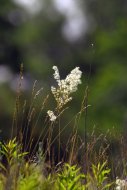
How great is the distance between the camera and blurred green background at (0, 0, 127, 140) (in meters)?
39.4

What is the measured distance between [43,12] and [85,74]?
1388cm

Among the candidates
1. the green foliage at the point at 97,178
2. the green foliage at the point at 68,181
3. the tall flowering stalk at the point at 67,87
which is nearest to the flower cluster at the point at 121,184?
the green foliage at the point at 97,178

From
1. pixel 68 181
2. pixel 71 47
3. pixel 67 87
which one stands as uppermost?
pixel 71 47

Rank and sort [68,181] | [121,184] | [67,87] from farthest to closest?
[67,87]
[121,184]
[68,181]

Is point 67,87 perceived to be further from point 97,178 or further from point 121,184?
point 121,184

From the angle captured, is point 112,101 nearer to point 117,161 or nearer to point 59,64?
point 59,64

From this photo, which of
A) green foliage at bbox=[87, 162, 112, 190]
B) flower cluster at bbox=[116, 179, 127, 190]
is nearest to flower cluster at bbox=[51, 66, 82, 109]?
green foliage at bbox=[87, 162, 112, 190]

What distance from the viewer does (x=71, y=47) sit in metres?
54.1

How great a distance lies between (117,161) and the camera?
6.82 m

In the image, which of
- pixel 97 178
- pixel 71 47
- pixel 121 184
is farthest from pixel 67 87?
pixel 71 47

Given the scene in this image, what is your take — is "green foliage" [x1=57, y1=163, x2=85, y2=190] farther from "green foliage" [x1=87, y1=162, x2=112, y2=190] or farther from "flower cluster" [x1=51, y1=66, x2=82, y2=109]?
"flower cluster" [x1=51, y1=66, x2=82, y2=109]

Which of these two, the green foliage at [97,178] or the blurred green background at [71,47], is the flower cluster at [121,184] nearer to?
the green foliage at [97,178]

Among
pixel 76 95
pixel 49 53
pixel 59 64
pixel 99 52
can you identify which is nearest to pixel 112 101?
pixel 76 95

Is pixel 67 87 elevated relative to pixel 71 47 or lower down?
lower down
